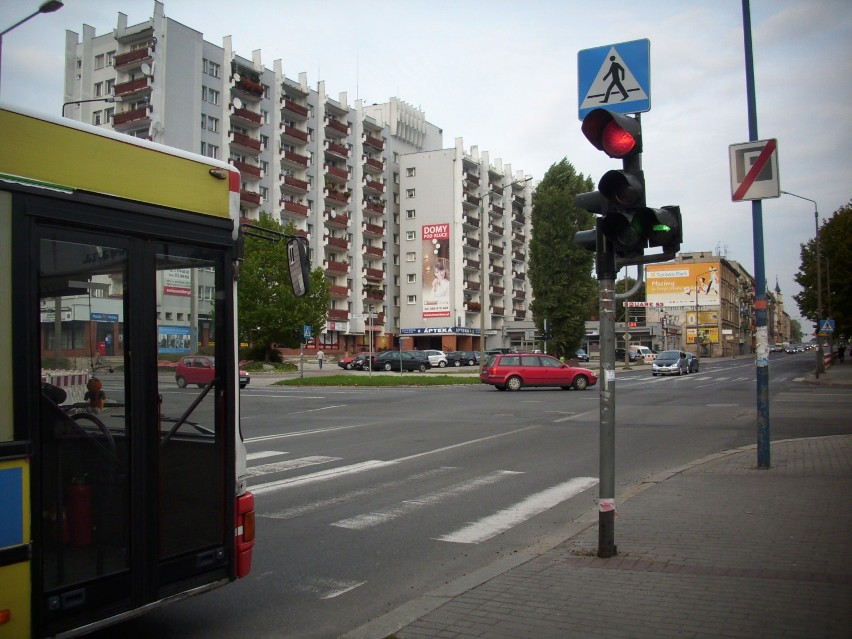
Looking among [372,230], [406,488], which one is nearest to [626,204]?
[406,488]

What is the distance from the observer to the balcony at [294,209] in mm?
68250

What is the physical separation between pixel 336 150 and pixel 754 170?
69101 millimetres

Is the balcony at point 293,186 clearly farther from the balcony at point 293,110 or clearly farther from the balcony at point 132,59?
the balcony at point 132,59

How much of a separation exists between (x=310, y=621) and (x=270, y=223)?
49.8 m

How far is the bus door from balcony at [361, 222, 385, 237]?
76488 millimetres

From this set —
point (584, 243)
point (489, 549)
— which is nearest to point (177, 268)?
point (584, 243)

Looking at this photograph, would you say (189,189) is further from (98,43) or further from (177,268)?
(98,43)

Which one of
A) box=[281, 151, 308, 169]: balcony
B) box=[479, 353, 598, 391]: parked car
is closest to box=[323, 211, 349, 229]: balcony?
box=[281, 151, 308, 169]: balcony

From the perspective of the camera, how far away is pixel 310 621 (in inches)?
189

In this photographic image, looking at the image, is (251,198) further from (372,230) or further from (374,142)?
(374,142)

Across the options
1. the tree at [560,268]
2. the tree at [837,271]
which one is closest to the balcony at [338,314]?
the tree at [560,268]

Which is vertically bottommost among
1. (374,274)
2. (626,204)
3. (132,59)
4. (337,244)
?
(626,204)

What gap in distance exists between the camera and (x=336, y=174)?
248ft

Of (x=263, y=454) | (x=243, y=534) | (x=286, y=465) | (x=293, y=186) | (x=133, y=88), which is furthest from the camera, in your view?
(x=293, y=186)
